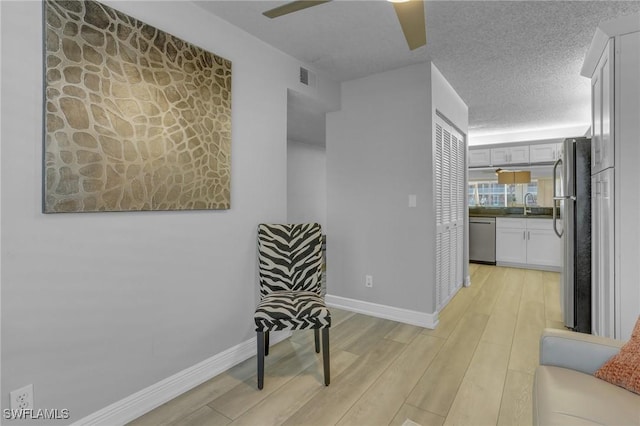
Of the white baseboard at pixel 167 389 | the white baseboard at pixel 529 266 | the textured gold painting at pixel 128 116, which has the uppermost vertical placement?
the textured gold painting at pixel 128 116

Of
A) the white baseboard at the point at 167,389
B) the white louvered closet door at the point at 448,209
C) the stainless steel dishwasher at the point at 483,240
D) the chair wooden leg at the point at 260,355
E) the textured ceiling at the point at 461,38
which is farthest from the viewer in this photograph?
the stainless steel dishwasher at the point at 483,240

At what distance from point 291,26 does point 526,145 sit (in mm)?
5190

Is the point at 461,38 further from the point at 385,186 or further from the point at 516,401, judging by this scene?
the point at 516,401

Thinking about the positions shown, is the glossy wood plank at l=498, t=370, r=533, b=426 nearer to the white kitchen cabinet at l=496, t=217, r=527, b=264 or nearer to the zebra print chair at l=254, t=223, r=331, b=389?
the zebra print chair at l=254, t=223, r=331, b=389

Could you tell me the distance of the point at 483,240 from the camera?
18.8 feet

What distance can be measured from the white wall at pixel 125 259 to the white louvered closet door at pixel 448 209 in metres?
1.64

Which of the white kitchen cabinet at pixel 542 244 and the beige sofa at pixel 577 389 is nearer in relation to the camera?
the beige sofa at pixel 577 389

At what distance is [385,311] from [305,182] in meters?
3.48

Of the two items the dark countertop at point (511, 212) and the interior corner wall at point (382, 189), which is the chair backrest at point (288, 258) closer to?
the interior corner wall at point (382, 189)

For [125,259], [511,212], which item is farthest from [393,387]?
[511,212]

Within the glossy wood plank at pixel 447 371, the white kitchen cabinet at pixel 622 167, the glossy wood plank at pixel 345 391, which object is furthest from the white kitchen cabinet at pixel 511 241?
the glossy wood plank at pixel 345 391

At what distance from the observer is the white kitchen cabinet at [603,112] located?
184 centimetres

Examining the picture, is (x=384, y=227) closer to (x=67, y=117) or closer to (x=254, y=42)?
(x=254, y=42)

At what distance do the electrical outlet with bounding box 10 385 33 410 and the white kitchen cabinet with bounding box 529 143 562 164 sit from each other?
679 centimetres
